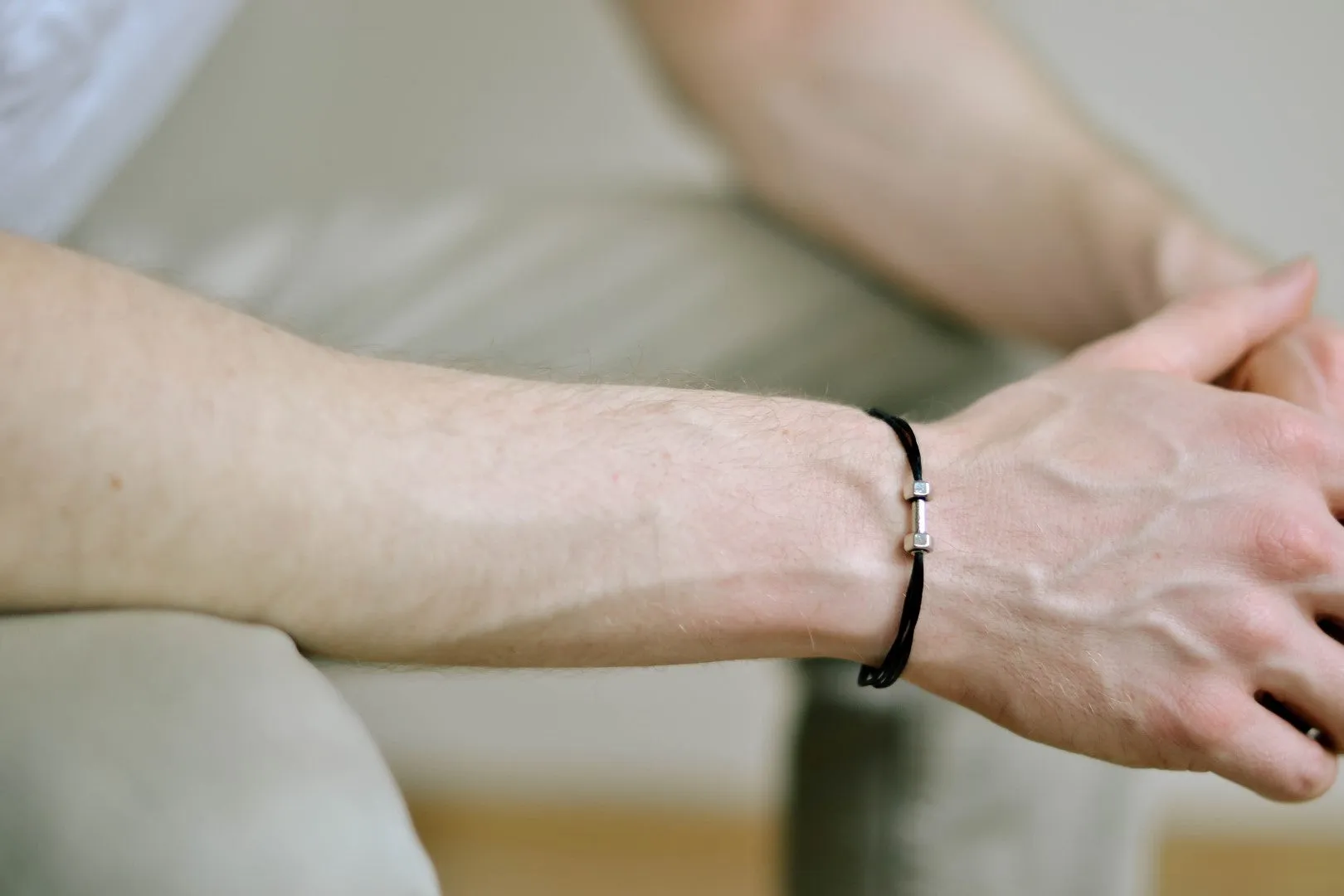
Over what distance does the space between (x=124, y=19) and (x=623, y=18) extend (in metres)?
0.47

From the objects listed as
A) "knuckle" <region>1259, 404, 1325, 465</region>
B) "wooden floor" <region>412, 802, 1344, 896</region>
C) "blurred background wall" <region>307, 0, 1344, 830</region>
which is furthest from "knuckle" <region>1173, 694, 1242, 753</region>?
"wooden floor" <region>412, 802, 1344, 896</region>

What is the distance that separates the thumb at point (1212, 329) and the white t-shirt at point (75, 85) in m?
0.60

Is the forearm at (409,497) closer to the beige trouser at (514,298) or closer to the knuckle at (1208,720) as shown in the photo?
the beige trouser at (514,298)

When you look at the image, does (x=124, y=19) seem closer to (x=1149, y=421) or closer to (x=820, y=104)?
(x=820, y=104)

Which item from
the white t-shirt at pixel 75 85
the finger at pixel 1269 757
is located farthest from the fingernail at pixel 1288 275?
the white t-shirt at pixel 75 85

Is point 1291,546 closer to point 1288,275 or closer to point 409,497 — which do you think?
A: point 1288,275

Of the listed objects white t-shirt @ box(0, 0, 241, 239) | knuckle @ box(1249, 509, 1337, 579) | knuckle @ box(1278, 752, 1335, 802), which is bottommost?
knuckle @ box(1278, 752, 1335, 802)

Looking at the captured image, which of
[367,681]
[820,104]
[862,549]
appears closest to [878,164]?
[820,104]

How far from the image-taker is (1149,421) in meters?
0.58

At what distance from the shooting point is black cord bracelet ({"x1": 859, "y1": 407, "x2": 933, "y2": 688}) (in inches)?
21.2

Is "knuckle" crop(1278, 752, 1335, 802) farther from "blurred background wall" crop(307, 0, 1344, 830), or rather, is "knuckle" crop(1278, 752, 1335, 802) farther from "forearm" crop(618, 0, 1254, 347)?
"blurred background wall" crop(307, 0, 1344, 830)

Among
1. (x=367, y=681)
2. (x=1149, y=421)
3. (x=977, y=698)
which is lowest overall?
(x=367, y=681)

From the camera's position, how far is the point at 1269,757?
21.4 inches

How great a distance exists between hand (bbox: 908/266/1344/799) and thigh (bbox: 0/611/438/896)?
294 mm
